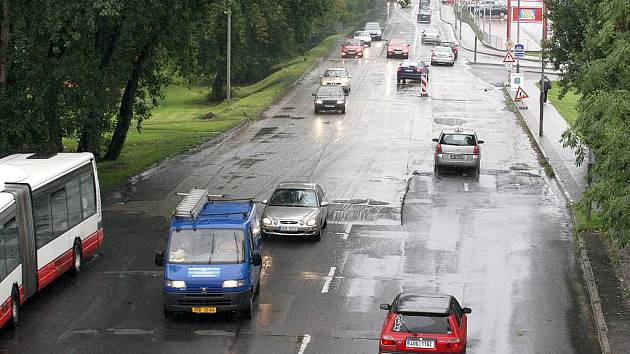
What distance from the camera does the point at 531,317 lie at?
23.7 meters

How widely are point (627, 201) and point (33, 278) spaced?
12257 millimetres

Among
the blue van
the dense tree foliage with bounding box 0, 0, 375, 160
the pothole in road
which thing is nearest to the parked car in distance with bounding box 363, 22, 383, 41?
the pothole in road

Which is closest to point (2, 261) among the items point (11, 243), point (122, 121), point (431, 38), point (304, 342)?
point (11, 243)

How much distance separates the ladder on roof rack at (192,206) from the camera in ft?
78.5

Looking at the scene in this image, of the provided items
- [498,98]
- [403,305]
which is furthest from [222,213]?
[498,98]

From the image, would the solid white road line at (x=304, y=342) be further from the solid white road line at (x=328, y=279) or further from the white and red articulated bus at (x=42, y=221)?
the white and red articulated bus at (x=42, y=221)

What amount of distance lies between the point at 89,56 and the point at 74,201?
14.3 metres

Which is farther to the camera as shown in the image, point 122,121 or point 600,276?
point 122,121

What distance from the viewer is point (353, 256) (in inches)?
1152

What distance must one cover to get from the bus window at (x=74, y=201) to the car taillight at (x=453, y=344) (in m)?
11.5

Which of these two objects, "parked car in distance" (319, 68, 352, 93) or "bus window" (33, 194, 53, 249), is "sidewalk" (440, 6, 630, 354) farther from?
"parked car in distance" (319, 68, 352, 93)

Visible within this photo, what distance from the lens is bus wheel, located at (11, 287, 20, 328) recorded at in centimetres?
2214

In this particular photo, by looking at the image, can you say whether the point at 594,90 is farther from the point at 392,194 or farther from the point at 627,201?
the point at 392,194

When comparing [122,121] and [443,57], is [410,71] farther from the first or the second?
[122,121]
